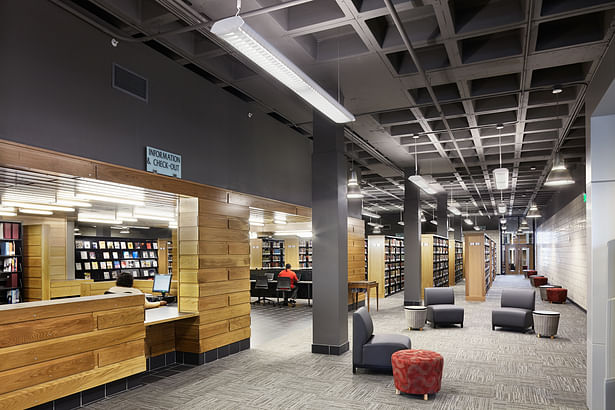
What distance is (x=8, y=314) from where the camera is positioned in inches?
160

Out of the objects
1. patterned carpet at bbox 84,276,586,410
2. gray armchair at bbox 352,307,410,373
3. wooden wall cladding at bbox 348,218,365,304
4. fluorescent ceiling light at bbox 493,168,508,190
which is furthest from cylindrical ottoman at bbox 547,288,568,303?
gray armchair at bbox 352,307,410,373

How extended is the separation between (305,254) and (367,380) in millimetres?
12468

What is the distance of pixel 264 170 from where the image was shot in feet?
26.6

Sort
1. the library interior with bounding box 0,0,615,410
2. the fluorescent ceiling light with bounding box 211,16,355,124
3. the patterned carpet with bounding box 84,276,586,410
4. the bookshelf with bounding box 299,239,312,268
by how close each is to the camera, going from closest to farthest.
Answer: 1. the fluorescent ceiling light with bounding box 211,16,355,124
2. the library interior with bounding box 0,0,615,410
3. the patterned carpet with bounding box 84,276,586,410
4. the bookshelf with bounding box 299,239,312,268

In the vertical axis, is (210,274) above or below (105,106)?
below

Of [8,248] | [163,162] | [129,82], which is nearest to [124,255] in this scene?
[8,248]

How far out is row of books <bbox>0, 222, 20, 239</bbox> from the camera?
8.88m

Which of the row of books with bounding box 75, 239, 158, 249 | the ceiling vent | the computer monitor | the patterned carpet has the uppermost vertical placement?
the ceiling vent

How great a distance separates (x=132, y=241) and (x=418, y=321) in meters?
9.54

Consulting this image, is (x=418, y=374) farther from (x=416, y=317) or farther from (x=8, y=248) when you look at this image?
(x=8, y=248)

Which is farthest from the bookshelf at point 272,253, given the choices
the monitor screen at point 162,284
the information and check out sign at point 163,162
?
the information and check out sign at point 163,162

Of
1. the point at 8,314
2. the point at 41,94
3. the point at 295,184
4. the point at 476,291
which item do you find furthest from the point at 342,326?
the point at 476,291

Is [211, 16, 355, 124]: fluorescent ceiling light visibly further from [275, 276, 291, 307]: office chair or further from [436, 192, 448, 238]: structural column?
[436, 192, 448, 238]: structural column

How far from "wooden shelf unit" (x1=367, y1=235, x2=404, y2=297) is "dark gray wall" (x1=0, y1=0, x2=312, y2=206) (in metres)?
8.73
